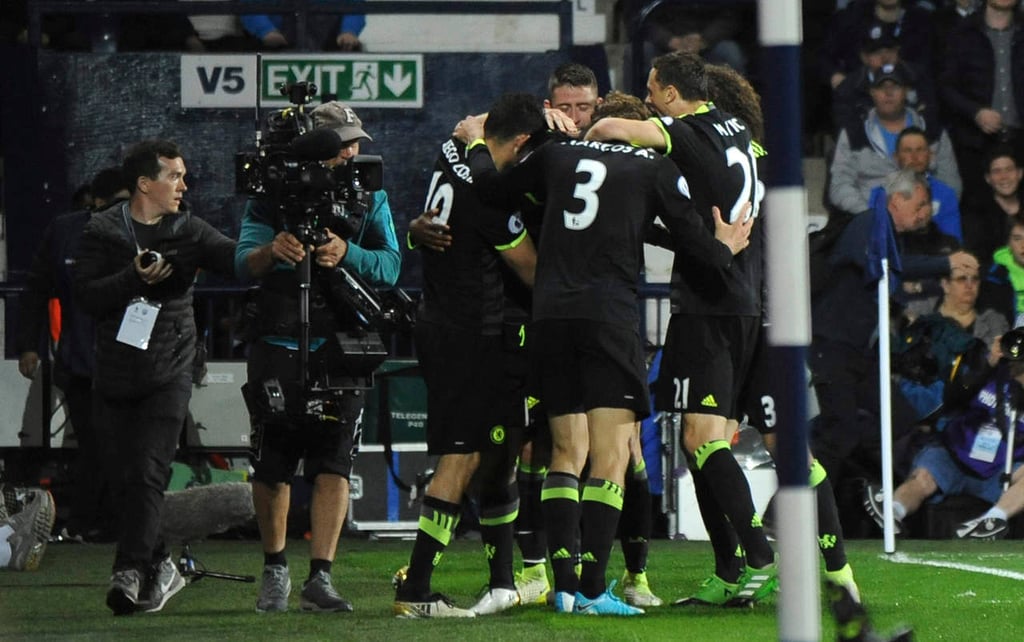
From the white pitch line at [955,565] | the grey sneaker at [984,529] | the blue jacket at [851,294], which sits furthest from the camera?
the blue jacket at [851,294]

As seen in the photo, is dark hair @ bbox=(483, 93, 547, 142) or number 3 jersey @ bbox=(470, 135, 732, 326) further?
dark hair @ bbox=(483, 93, 547, 142)

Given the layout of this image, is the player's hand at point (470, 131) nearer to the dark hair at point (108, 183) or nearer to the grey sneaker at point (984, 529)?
the dark hair at point (108, 183)

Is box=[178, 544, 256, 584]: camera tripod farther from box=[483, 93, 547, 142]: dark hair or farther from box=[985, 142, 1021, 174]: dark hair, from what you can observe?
box=[985, 142, 1021, 174]: dark hair

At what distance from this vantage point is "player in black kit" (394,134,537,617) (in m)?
7.42

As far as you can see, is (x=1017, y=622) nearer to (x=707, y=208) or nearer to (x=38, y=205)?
(x=707, y=208)

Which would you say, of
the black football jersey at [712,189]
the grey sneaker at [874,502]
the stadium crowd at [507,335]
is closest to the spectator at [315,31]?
the grey sneaker at [874,502]

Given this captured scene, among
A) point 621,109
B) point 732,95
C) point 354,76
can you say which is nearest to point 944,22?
point 354,76

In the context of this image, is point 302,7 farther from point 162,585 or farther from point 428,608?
point 428,608

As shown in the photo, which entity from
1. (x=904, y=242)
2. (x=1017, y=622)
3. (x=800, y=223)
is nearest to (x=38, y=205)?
(x=904, y=242)

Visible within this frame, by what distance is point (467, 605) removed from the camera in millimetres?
7898

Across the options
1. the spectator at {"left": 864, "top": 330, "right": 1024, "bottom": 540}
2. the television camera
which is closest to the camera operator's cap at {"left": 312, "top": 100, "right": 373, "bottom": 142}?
the television camera

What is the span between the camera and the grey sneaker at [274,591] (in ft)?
24.9

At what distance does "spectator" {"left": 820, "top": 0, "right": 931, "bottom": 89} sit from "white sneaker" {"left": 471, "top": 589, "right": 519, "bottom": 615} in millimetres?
7069

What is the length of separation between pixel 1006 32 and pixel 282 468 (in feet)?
26.4
